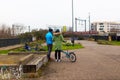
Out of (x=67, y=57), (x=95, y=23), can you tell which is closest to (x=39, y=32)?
(x=67, y=57)

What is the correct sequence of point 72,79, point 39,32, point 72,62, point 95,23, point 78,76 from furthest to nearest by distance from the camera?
point 95,23 → point 39,32 → point 72,62 → point 78,76 → point 72,79

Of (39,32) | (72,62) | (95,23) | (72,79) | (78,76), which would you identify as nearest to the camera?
(72,79)

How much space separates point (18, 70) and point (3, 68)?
0.54 meters

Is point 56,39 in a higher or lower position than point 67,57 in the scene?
higher

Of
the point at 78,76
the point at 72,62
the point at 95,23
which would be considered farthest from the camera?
the point at 95,23

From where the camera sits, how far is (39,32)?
258ft

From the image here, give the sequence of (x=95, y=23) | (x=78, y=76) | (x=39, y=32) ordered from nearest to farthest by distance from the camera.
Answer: (x=78, y=76) → (x=39, y=32) → (x=95, y=23)

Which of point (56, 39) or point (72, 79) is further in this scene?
point (56, 39)

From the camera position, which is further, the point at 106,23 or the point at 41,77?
the point at 106,23

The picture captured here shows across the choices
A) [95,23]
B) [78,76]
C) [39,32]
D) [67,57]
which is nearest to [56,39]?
[67,57]

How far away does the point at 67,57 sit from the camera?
16.2 metres

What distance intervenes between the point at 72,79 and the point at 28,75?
147cm

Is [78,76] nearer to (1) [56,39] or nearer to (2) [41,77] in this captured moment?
(2) [41,77]

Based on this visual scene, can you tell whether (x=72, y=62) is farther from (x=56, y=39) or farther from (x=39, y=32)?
(x=39, y=32)
